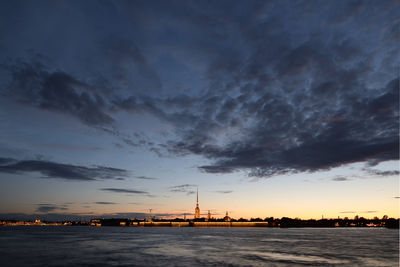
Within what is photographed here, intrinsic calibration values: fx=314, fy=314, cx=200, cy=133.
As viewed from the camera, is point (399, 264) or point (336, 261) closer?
point (399, 264)

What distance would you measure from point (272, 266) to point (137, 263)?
19.3 metres

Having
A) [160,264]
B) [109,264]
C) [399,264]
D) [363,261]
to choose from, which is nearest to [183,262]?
[160,264]

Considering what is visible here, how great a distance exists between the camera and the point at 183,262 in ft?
154

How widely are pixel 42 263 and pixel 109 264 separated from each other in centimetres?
963

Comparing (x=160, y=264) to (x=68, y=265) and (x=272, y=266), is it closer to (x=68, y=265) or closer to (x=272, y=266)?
(x=68, y=265)

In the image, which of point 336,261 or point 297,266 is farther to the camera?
point 336,261

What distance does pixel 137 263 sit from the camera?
45.9 m

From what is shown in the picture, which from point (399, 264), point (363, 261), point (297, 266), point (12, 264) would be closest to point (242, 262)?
point (297, 266)

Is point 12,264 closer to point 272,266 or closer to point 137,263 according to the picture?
point 137,263

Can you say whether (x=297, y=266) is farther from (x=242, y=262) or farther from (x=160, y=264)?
(x=160, y=264)

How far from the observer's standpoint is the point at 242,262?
151ft

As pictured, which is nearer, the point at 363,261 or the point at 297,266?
the point at 297,266

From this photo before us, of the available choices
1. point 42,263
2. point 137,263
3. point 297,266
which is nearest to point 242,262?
point 297,266

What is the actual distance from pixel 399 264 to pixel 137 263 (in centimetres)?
3701
